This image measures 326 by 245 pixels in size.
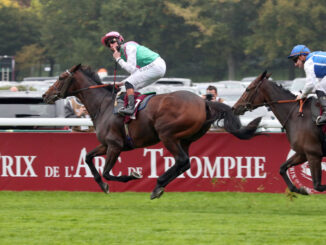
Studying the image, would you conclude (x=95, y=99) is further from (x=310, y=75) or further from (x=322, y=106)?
(x=322, y=106)

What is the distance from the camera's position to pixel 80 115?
42.0 feet

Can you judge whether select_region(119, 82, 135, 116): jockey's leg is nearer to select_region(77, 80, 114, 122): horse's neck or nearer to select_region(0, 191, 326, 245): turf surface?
select_region(77, 80, 114, 122): horse's neck

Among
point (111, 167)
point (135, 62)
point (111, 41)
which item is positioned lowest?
point (111, 167)

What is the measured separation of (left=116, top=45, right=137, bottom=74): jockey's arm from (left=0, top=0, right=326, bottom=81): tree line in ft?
116

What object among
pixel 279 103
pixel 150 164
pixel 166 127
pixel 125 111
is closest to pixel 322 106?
pixel 279 103

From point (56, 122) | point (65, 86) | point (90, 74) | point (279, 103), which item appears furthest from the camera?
point (56, 122)

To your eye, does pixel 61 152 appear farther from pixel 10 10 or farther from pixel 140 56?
pixel 10 10

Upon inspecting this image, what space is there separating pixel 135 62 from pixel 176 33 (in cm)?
4062

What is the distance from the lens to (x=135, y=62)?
9945 millimetres

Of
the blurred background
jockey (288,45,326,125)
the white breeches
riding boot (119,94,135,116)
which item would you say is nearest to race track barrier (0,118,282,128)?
the white breeches

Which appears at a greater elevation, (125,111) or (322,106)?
(322,106)

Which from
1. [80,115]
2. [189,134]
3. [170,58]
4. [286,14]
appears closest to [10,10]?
[170,58]

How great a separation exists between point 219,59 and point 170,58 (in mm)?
3092

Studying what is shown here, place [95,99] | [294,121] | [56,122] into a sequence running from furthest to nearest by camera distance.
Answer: [56,122] < [95,99] < [294,121]
